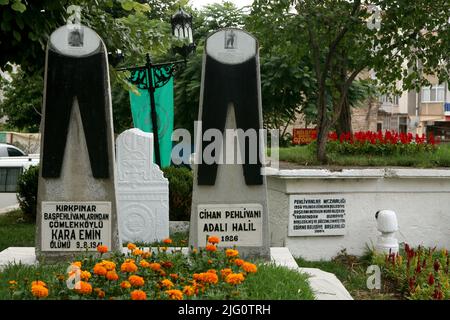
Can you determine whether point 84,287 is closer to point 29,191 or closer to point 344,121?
point 29,191

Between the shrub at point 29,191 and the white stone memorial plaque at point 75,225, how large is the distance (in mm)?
5926

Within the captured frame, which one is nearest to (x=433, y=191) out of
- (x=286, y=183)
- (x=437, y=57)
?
(x=286, y=183)

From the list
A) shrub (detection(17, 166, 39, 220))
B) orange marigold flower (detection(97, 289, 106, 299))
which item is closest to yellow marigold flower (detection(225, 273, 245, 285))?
orange marigold flower (detection(97, 289, 106, 299))

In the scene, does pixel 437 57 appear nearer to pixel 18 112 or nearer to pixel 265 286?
pixel 265 286

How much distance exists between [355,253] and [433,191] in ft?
4.85

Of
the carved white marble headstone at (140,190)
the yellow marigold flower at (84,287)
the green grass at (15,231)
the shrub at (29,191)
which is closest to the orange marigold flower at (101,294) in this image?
the yellow marigold flower at (84,287)

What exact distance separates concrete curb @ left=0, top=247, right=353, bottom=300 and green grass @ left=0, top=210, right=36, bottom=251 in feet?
8.26

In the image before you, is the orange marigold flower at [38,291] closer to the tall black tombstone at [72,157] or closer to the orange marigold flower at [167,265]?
the orange marigold flower at [167,265]

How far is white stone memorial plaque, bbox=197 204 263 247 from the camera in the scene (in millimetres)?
6051

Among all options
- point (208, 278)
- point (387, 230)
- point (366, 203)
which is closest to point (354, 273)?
point (387, 230)

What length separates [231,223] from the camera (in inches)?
239

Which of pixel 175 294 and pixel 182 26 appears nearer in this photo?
pixel 175 294

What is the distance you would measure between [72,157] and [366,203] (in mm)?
4359

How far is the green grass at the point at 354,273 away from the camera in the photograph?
21.0ft
